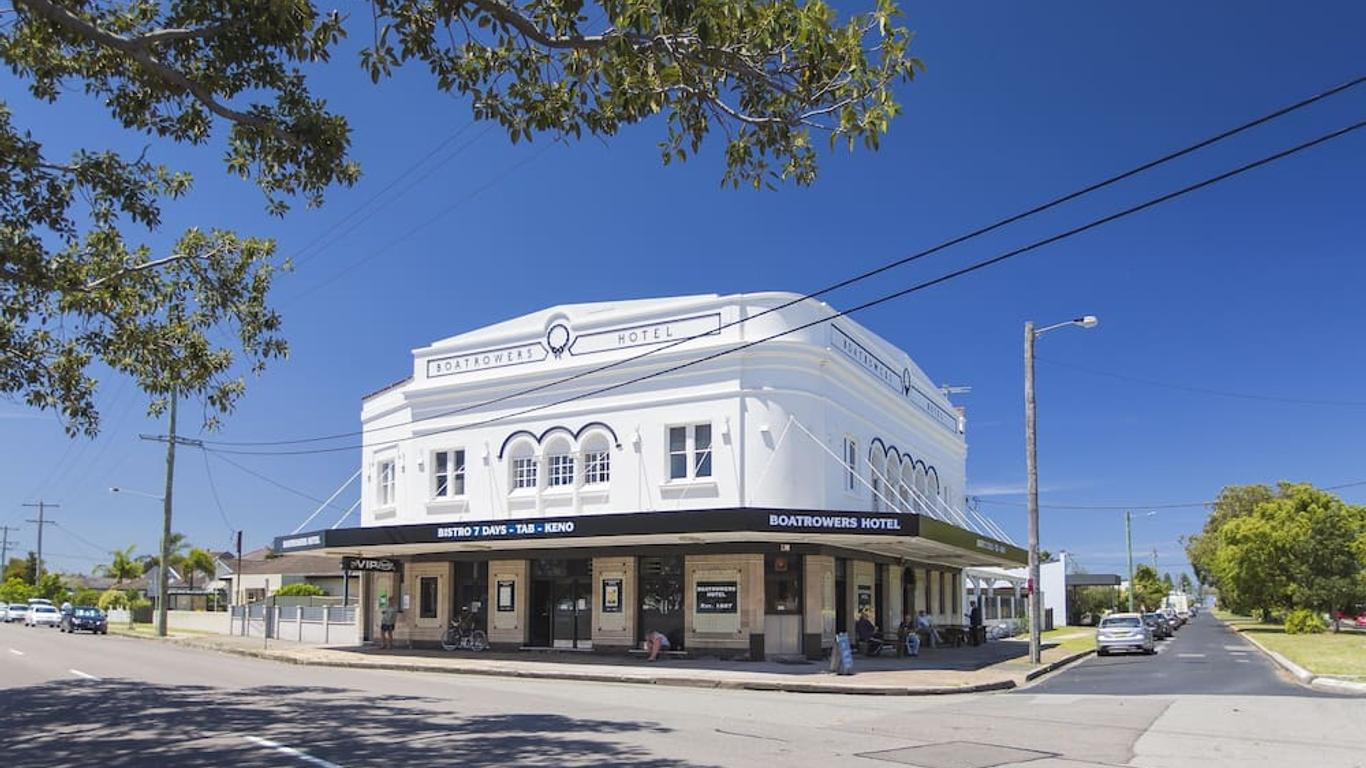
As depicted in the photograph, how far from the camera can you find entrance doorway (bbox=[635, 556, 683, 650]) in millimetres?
28219

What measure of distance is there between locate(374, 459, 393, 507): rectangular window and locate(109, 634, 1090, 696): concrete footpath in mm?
4517

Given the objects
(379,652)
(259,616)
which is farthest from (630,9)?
(259,616)

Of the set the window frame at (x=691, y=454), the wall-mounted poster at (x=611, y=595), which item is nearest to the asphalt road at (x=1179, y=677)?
the window frame at (x=691, y=454)

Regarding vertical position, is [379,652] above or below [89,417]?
below

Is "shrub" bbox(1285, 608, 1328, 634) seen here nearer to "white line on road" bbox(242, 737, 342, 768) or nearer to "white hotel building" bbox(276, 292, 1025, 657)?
"white hotel building" bbox(276, 292, 1025, 657)

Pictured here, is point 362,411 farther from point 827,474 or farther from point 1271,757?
point 1271,757

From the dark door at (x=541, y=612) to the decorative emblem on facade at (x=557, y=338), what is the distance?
6425mm

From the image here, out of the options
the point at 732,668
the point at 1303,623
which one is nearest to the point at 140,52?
the point at 732,668

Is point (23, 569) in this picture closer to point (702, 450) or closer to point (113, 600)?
point (113, 600)

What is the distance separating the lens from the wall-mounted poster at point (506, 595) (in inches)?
1227

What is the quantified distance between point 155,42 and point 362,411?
92.3ft

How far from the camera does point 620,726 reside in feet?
47.3

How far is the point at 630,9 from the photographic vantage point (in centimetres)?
823

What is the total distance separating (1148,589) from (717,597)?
334ft
